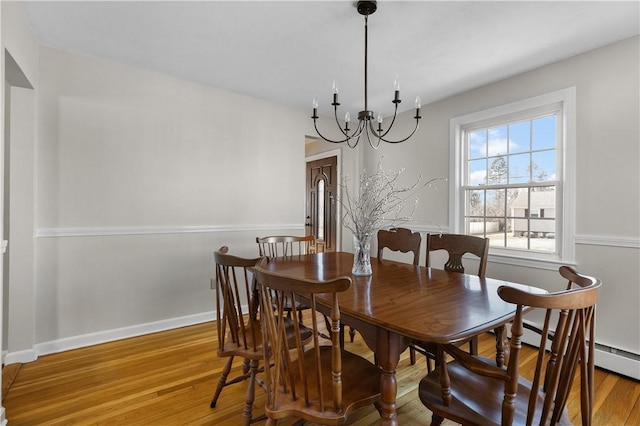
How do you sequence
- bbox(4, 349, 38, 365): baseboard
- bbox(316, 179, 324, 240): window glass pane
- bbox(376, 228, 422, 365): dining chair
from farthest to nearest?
bbox(316, 179, 324, 240): window glass pane → bbox(376, 228, 422, 365): dining chair → bbox(4, 349, 38, 365): baseboard

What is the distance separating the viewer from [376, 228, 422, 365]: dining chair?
8.09 ft

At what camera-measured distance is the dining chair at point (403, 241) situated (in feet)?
8.09

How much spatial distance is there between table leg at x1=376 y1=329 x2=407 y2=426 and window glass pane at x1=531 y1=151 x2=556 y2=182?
2407 mm

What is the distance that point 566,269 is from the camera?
53.6 inches

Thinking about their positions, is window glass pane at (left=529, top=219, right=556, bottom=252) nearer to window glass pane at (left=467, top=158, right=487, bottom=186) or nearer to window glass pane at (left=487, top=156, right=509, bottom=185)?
window glass pane at (left=487, top=156, right=509, bottom=185)

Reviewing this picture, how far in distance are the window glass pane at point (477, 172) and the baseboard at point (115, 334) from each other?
3.09 metres

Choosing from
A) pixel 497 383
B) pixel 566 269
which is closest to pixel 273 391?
pixel 497 383

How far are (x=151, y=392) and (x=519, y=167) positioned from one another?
3468 millimetres

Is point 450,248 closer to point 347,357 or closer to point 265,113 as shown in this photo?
point 347,357

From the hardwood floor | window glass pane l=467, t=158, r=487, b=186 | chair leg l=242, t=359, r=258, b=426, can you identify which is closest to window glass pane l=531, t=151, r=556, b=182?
window glass pane l=467, t=158, r=487, b=186

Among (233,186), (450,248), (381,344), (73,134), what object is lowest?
(381,344)

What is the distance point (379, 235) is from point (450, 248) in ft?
2.03

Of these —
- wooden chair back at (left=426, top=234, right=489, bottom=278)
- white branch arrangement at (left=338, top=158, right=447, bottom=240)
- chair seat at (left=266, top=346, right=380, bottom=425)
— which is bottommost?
chair seat at (left=266, top=346, right=380, bottom=425)

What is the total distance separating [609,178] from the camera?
237 centimetres
